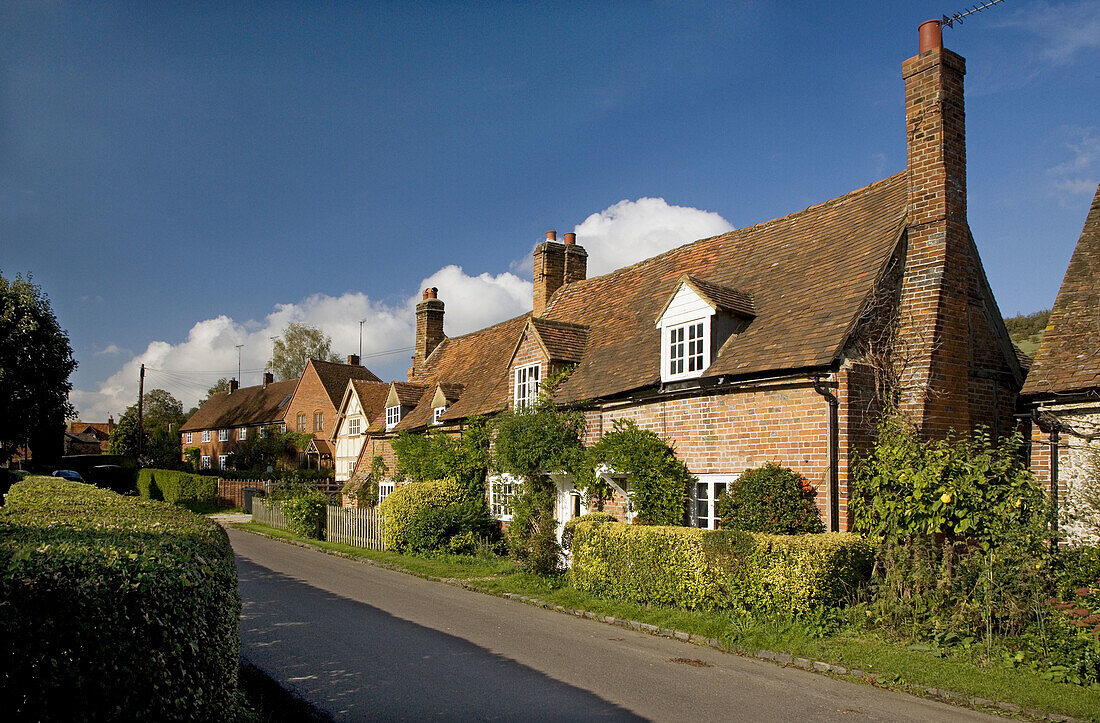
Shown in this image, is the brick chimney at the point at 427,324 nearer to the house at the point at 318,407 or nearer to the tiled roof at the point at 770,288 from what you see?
the tiled roof at the point at 770,288

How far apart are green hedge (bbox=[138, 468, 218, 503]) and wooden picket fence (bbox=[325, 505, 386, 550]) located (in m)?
19.1

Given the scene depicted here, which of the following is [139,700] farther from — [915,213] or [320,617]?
[915,213]

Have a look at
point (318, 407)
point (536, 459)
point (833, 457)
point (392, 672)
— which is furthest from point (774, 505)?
point (318, 407)

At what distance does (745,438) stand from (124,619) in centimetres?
1115

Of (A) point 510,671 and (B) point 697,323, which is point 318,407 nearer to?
(B) point 697,323

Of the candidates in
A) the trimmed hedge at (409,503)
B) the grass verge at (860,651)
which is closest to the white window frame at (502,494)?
the trimmed hedge at (409,503)

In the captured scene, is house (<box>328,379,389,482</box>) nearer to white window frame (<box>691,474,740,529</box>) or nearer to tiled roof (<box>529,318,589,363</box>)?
tiled roof (<box>529,318,589,363</box>)

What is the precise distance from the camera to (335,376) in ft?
192

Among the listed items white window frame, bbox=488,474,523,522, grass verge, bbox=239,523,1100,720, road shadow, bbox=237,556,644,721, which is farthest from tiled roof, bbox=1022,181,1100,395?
white window frame, bbox=488,474,523,522

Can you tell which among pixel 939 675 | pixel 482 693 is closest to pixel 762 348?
pixel 939 675

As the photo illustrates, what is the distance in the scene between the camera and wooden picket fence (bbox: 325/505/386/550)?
23.5 m

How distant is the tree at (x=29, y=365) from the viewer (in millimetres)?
28969

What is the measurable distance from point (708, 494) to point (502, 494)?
25.0 ft

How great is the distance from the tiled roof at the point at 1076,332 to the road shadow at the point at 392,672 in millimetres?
8900
